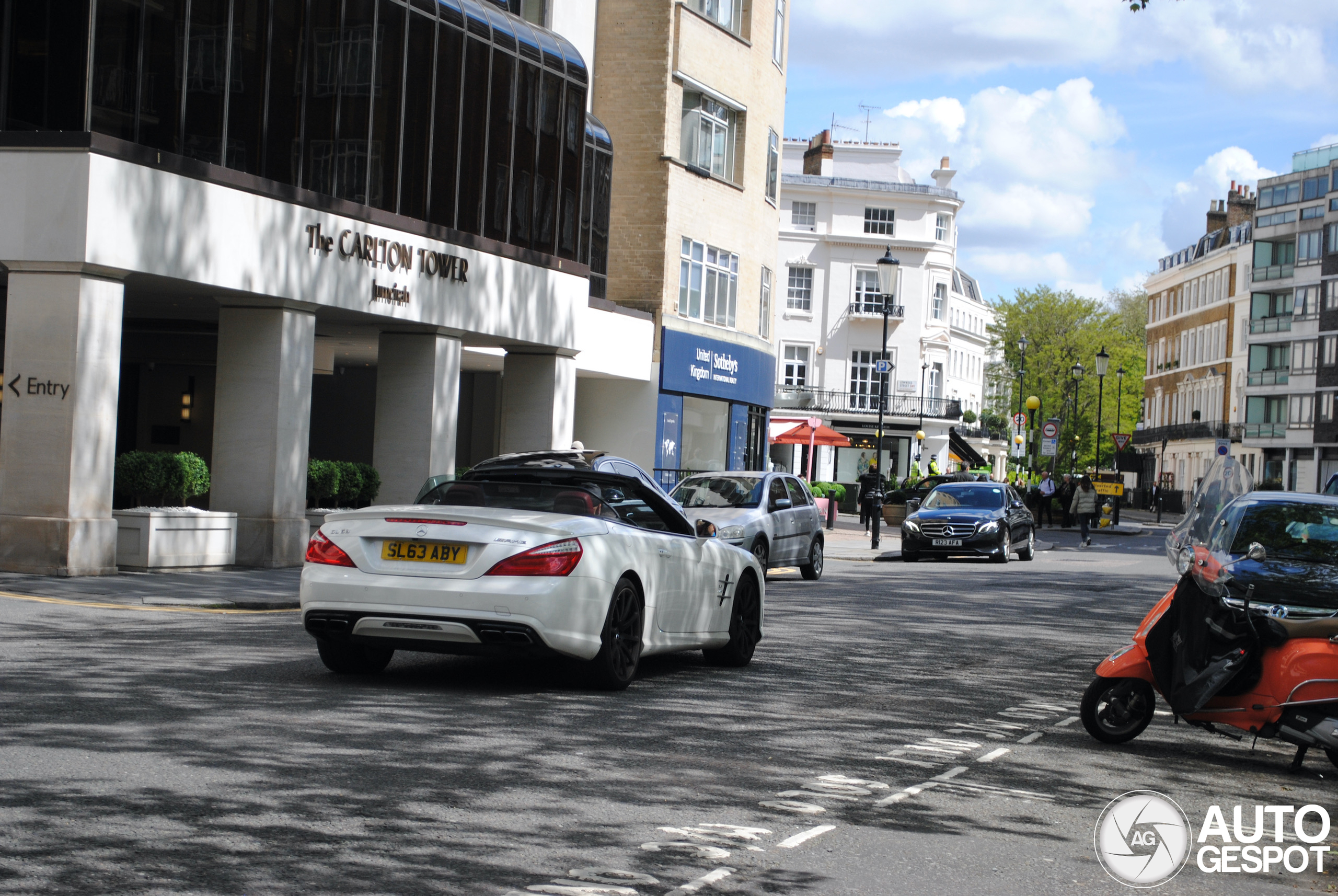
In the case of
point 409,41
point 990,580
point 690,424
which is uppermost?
point 409,41

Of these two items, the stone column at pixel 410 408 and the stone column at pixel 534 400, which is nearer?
the stone column at pixel 410 408

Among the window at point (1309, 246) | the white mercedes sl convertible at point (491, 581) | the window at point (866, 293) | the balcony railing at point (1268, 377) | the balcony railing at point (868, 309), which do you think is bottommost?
the white mercedes sl convertible at point (491, 581)

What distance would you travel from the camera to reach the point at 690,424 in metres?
36.7

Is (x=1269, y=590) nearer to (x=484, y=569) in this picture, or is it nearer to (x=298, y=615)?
(x=484, y=569)

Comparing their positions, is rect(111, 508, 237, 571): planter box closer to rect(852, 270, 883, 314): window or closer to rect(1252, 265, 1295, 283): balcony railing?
rect(852, 270, 883, 314): window

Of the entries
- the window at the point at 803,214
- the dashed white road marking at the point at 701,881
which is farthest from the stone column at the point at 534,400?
the window at the point at 803,214

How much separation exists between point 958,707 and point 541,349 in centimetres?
1813

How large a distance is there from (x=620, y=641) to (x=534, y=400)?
59.7 ft

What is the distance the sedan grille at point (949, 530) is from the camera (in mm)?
29438

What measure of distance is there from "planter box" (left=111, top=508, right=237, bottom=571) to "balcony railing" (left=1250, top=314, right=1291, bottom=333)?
8669cm

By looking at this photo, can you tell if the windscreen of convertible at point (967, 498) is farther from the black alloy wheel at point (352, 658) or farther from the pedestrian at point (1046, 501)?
the black alloy wheel at point (352, 658)

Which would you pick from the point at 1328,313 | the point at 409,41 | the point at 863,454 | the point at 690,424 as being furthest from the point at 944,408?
the point at 409,41

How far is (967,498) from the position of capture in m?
30.8

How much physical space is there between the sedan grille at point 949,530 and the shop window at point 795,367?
5535 centimetres
